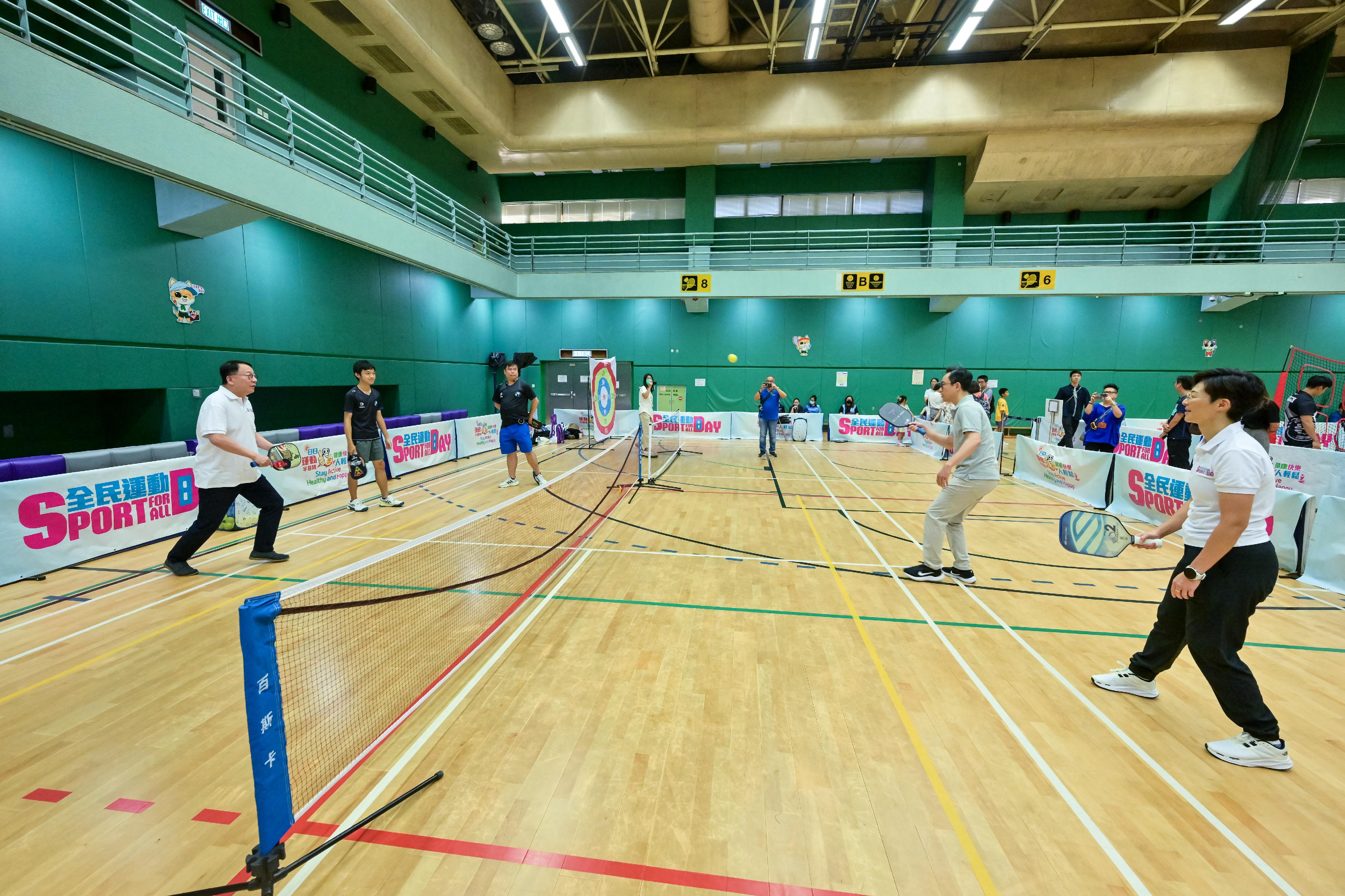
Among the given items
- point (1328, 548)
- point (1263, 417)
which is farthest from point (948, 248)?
point (1263, 417)

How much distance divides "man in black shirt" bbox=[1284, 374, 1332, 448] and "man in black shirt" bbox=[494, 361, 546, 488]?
35.1 feet

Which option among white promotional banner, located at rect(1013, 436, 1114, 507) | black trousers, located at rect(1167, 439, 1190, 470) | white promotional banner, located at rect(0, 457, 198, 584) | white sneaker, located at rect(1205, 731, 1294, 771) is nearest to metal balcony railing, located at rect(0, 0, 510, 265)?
white promotional banner, located at rect(0, 457, 198, 584)

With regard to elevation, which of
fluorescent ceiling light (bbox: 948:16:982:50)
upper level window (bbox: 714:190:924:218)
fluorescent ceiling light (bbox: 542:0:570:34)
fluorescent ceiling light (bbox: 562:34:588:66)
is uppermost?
fluorescent ceiling light (bbox: 562:34:588:66)

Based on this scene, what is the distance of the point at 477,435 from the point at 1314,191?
1120 inches

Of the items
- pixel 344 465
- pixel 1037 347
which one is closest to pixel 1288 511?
pixel 344 465

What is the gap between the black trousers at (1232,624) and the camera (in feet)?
8.75

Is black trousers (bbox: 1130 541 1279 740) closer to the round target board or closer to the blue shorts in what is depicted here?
the blue shorts

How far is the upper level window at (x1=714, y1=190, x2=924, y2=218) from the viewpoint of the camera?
65.1 feet

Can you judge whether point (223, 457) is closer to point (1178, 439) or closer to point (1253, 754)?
point (1253, 754)

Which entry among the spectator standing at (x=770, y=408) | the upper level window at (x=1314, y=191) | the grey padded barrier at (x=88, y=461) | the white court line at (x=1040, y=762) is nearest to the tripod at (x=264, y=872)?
the white court line at (x=1040, y=762)

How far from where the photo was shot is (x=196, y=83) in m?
7.11

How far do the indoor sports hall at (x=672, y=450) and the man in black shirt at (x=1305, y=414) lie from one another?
9 centimetres

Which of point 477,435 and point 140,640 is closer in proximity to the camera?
point 140,640

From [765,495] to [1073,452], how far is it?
18.7 ft
